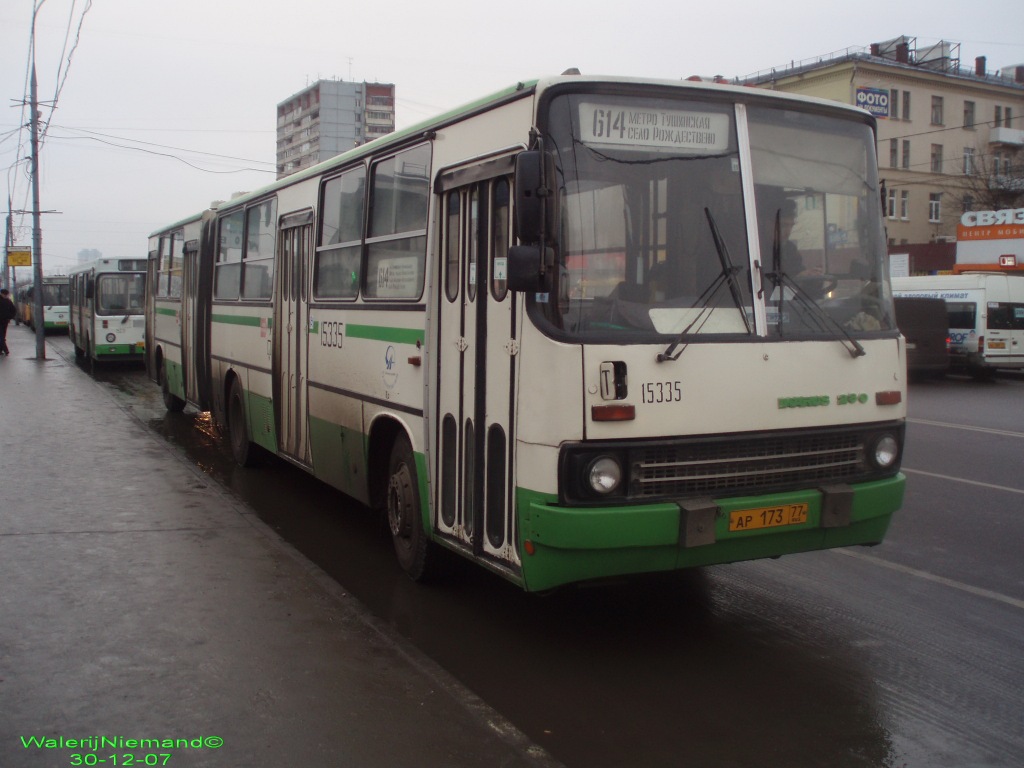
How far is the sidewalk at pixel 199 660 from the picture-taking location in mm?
4297

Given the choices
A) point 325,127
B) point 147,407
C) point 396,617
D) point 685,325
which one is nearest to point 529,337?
point 685,325

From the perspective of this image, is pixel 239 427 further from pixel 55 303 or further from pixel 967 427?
pixel 55 303

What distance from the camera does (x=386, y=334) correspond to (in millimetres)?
7023

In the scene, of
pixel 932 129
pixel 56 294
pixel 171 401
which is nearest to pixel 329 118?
pixel 56 294

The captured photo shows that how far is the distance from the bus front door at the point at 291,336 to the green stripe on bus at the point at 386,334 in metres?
1.32

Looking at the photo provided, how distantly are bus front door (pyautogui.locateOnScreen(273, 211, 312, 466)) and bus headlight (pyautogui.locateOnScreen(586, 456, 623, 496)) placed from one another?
444 cm

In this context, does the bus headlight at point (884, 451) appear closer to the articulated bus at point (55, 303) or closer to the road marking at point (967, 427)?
the road marking at point (967, 427)

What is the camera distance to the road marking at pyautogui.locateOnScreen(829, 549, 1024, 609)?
6.49m

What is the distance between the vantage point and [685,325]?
5.26m

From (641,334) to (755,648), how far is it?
6.00 ft

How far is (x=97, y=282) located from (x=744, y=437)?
78.5 ft

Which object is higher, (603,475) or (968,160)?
(968,160)

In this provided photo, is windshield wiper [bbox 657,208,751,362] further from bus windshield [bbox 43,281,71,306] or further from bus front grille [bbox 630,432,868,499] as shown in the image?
bus windshield [bbox 43,281,71,306]

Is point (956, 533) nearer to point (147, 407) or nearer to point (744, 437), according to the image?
point (744, 437)
